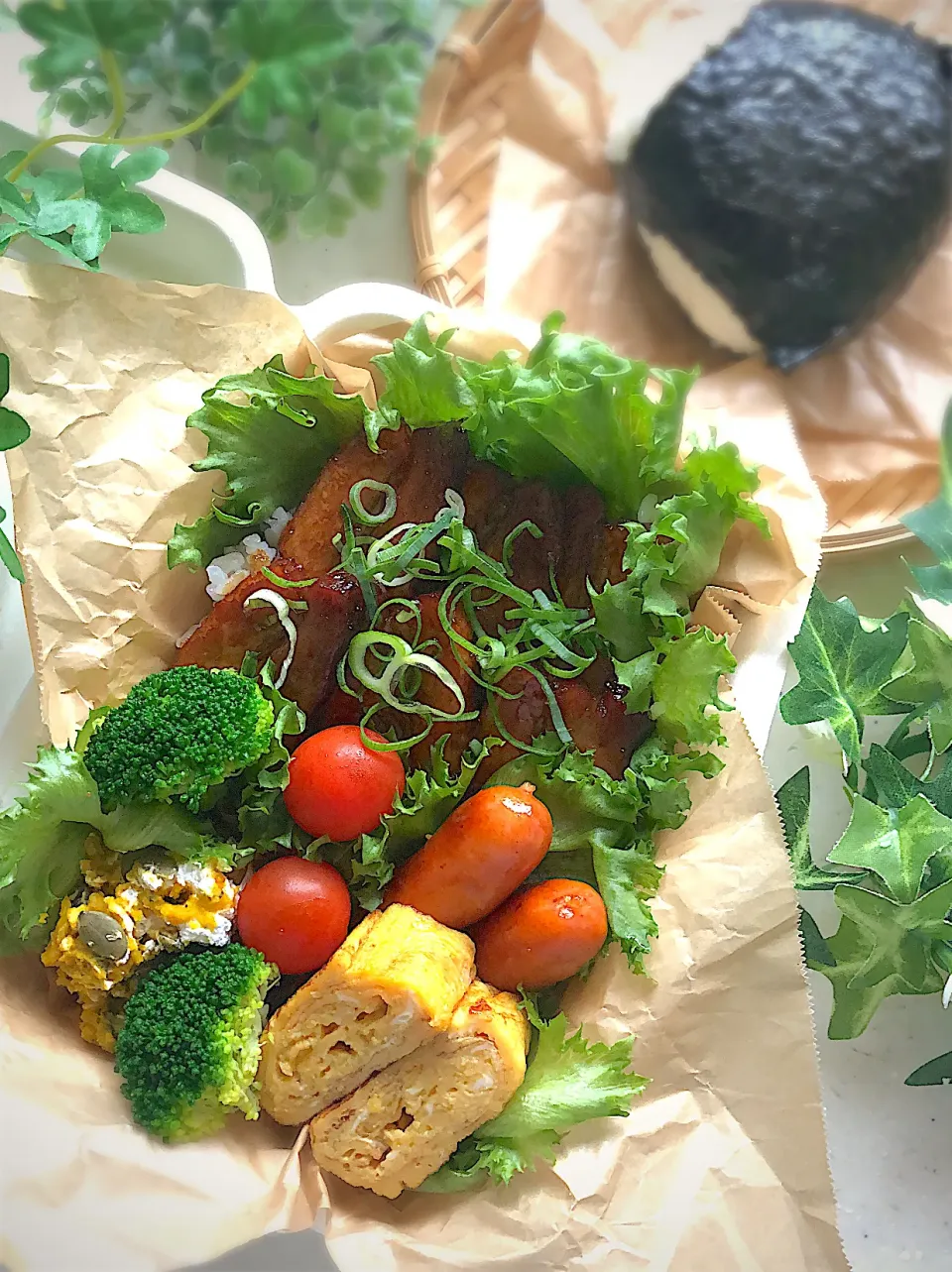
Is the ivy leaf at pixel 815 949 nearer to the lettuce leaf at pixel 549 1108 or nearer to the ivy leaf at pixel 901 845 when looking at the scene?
the ivy leaf at pixel 901 845

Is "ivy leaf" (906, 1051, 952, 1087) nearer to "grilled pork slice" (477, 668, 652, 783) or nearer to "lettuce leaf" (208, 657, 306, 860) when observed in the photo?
"grilled pork slice" (477, 668, 652, 783)

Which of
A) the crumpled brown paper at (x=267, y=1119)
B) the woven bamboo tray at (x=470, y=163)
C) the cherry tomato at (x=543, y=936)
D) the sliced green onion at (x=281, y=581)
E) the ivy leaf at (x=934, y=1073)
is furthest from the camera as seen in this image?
the woven bamboo tray at (x=470, y=163)

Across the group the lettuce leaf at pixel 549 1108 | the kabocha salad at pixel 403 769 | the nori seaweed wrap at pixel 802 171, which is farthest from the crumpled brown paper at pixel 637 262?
the lettuce leaf at pixel 549 1108

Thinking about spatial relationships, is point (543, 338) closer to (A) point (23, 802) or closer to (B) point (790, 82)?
(B) point (790, 82)

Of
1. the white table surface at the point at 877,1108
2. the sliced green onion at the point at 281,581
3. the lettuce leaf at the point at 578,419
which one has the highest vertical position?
the lettuce leaf at the point at 578,419

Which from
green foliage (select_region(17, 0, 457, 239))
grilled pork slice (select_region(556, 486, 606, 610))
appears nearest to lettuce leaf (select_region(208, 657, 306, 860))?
grilled pork slice (select_region(556, 486, 606, 610))

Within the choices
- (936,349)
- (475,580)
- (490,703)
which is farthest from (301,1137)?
(936,349)

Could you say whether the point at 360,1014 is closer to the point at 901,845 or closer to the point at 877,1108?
the point at 901,845
